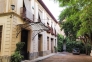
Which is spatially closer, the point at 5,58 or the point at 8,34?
the point at 5,58

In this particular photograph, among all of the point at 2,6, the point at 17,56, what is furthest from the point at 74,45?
the point at 2,6

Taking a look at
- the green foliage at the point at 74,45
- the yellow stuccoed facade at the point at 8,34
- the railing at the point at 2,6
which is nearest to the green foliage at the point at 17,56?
the yellow stuccoed facade at the point at 8,34

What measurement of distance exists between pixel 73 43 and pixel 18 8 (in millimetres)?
24661

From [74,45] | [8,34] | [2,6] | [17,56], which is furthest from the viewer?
[74,45]

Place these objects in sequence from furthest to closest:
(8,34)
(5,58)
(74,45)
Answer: (74,45) < (8,34) < (5,58)

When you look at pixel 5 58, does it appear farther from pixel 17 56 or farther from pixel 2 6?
pixel 2 6

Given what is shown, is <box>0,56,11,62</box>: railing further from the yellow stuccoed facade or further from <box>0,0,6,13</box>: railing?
<box>0,0,6,13</box>: railing

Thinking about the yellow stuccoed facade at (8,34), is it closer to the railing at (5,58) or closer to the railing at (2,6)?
the railing at (5,58)

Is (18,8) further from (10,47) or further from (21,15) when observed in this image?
(10,47)

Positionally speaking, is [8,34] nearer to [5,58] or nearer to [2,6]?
[5,58]

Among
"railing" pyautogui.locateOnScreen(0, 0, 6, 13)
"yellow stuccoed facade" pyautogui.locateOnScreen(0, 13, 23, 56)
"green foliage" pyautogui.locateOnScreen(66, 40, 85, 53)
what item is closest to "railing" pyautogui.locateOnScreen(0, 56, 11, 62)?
"yellow stuccoed facade" pyautogui.locateOnScreen(0, 13, 23, 56)

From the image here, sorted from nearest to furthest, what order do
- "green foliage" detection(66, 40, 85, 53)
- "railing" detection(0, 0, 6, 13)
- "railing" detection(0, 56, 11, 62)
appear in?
"railing" detection(0, 56, 11, 62) → "railing" detection(0, 0, 6, 13) → "green foliage" detection(66, 40, 85, 53)

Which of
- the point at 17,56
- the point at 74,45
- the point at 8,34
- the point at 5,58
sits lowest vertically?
the point at 5,58

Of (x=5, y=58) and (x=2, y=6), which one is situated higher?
(x=2, y=6)
